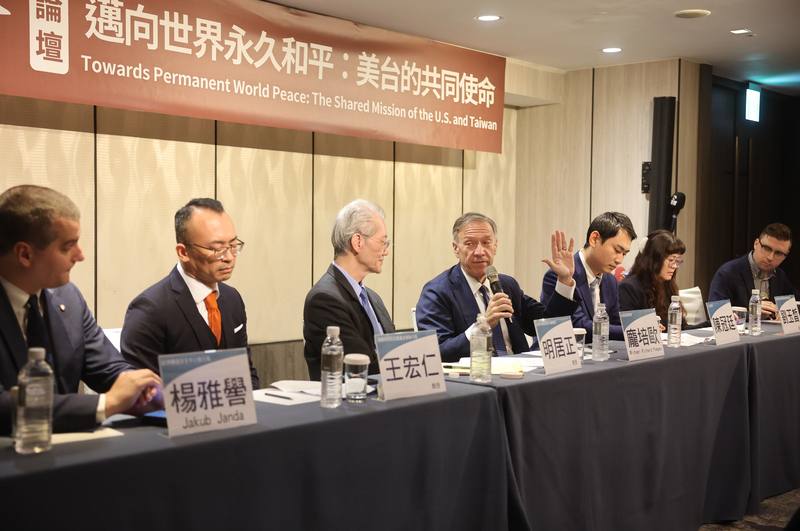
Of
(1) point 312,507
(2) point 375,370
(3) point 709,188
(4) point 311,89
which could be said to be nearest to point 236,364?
(1) point 312,507

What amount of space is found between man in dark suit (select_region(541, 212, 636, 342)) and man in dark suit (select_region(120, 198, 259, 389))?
62.5 inches

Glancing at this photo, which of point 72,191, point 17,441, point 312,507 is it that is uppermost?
point 72,191

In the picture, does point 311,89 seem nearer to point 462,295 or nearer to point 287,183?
point 287,183

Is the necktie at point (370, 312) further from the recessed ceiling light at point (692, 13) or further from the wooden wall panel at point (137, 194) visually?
the recessed ceiling light at point (692, 13)

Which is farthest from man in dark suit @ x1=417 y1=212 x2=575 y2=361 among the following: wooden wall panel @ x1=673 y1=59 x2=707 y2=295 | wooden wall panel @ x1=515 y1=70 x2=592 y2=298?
wooden wall panel @ x1=515 y1=70 x2=592 y2=298

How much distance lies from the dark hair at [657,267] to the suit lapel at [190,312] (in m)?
2.46

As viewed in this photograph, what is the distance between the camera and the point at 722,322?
3723 mm

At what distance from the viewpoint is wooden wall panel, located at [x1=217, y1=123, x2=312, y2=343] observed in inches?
213

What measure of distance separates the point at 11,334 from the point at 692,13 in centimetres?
469

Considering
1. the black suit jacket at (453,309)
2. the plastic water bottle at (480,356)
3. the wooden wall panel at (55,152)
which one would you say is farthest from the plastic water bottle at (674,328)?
the wooden wall panel at (55,152)

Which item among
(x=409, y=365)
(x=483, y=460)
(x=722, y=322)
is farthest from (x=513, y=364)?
(x=722, y=322)

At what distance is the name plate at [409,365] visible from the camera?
7.73 ft

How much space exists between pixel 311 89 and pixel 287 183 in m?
0.66

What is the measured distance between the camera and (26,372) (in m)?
1.82
